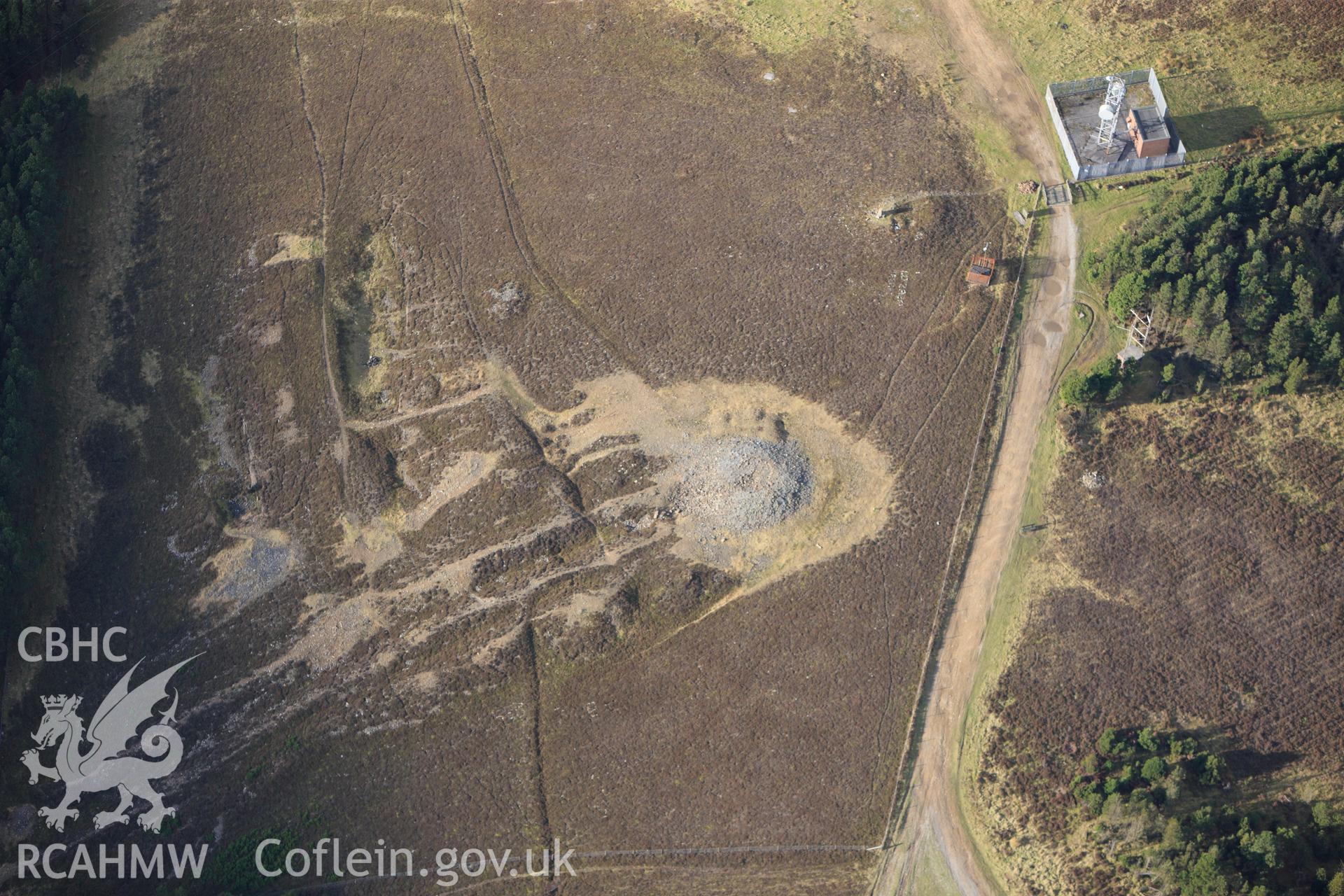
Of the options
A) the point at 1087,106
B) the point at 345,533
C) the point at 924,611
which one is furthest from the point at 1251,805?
the point at 345,533

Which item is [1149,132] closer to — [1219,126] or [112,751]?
[1219,126]

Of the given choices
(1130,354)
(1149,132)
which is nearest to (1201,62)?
(1149,132)

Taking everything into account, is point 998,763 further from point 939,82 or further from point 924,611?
point 939,82

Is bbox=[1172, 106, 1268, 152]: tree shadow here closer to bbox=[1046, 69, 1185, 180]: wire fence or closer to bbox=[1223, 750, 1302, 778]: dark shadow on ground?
→ bbox=[1046, 69, 1185, 180]: wire fence

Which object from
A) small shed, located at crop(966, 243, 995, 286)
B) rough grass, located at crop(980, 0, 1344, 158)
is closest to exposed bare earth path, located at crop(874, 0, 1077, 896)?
rough grass, located at crop(980, 0, 1344, 158)

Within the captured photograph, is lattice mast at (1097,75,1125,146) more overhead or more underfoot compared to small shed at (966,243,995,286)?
more overhead

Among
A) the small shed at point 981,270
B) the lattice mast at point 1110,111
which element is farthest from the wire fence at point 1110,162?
the small shed at point 981,270
